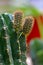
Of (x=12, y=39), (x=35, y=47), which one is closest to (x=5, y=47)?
(x=12, y=39)

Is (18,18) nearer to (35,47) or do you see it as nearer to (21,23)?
(21,23)

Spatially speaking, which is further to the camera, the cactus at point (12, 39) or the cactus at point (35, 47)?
the cactus at point (35, 47)

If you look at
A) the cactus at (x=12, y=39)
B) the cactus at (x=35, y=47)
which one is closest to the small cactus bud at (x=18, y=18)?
the cactus at (x=12, y=39)

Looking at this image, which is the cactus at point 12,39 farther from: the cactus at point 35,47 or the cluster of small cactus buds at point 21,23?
the cactus at point 35,47

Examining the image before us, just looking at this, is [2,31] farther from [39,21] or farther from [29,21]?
[39,21]

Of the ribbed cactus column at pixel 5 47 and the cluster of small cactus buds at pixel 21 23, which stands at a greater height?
the cluster of small cactus buds at pixel 21 23

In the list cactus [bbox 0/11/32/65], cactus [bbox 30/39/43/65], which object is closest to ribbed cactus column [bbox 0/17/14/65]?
cactus [bbox 0/11/32/65]

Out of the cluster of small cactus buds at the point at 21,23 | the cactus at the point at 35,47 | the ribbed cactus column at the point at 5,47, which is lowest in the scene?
the cactus at the point at 35,47

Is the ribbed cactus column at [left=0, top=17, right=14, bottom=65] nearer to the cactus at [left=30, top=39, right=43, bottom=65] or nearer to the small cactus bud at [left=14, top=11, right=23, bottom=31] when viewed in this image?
the small cactus bud at [left=14, top=11, right=23, bottom=31]

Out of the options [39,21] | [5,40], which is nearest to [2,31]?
[5,40]
